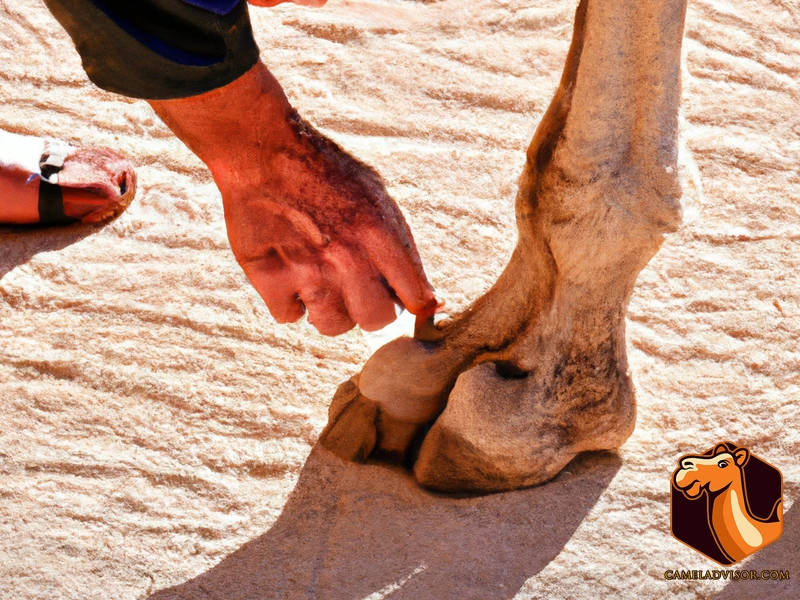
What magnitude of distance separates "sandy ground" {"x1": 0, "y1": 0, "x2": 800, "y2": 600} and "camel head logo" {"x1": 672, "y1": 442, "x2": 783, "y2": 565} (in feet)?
0.09

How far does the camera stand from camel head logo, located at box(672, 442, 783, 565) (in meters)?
1.54

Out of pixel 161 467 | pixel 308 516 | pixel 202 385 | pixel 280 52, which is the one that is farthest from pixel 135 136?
pixel 308 516

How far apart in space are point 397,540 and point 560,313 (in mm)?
461

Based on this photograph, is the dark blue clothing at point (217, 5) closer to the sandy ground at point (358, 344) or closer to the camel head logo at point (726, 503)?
the sandy ground at point (358, 344)

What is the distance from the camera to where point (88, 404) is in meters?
1.80

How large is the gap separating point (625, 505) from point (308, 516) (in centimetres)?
54

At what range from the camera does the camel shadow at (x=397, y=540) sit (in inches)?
59.0

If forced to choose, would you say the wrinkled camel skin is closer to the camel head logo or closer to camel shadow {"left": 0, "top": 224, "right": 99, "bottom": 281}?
the camel head logo

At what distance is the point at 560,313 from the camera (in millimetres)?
1596

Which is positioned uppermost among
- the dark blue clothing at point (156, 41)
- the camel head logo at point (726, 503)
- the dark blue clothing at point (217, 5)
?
the dark blue clothing at point (217, 5)

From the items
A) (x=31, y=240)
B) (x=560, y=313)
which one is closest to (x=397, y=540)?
(x=560, y=313)

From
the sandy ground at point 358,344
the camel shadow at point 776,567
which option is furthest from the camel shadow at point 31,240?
the camel shadow at point 776,567

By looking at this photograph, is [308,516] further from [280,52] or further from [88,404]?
[280,52]

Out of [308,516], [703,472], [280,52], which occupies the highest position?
[280,52]
